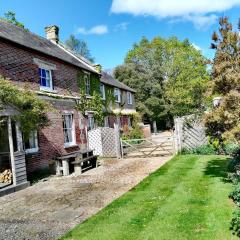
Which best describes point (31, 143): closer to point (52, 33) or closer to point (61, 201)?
point (61, 201)

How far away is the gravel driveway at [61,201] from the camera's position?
7.88 m

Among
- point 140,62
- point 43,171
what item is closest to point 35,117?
point 43,171

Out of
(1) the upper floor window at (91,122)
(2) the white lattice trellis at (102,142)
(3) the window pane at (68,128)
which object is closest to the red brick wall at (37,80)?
(3) the window pane at (68,128)

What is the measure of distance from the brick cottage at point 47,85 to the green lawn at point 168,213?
645cm

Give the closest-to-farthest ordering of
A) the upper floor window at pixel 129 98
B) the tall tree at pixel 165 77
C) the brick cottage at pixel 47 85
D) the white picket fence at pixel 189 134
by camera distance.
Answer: the brick cottage at pixel 47 85 < the white picket fence at pixel 189 134 < the upper floor window at pixel 129 98 < the tall tree at pixel 165 77

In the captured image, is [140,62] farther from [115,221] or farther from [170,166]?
[115,221]

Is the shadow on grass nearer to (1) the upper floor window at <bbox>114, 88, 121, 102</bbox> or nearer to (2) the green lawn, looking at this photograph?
(2) the green lawn

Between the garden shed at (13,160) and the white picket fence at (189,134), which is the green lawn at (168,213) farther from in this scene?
the white picket fence at (189,134)

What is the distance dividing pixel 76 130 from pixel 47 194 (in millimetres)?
9910

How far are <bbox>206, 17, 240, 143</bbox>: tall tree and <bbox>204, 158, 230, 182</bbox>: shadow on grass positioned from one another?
2.36 metres

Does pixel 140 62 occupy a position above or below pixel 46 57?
above

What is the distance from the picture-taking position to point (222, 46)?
10.3 meters

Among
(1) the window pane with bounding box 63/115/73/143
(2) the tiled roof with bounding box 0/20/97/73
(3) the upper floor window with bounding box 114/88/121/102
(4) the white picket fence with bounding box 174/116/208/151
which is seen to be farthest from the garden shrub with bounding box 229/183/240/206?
(3) the upper floor window with bounding box 114/88/121/102

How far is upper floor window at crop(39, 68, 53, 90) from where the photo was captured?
1850cm
